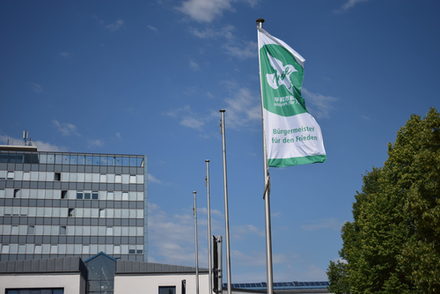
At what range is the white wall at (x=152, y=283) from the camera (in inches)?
2256

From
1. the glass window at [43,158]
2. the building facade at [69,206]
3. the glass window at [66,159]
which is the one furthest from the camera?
the glass window at [66,159]

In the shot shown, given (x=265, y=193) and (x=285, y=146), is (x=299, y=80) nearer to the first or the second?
(x=285, y=146)

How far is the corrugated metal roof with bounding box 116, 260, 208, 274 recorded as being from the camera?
57938mm

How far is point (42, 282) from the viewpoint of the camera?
52125mm

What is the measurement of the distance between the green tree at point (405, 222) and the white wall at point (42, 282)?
23.3 metres

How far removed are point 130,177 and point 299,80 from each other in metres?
83.3

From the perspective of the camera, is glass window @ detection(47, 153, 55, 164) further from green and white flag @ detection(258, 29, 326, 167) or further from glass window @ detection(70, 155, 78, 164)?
green and white flag @ detection(258, 29, 326, 167)

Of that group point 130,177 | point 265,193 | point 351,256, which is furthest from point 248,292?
point 265,193

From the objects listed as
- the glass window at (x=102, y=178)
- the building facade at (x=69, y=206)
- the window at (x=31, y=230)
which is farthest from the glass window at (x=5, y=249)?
the glass window at (x=102, y=178)

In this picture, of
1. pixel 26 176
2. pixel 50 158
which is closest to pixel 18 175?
pixel 26 176

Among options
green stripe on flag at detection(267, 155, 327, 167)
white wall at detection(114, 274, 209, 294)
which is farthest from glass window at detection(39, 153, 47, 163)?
green stripe on flag at detection(267, 155, 327, 167)

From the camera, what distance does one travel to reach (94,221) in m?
96.1

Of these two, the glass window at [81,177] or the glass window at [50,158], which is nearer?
the glass window at [50,158]

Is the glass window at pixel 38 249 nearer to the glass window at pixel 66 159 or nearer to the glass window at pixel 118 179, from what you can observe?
the glass window at pixel 66 159
